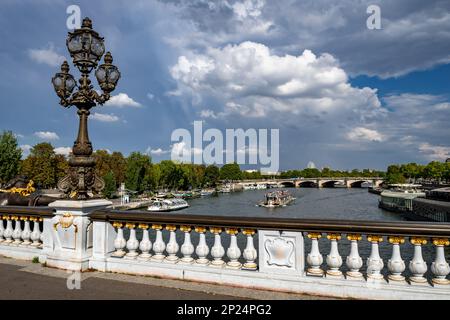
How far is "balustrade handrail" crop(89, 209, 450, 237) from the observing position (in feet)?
16.0

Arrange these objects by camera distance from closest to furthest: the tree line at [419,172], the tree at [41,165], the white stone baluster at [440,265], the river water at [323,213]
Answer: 1. the white stone baluster at [440,265]
2. the river water at [323,213]
3. the tree at [41,165]
4. the tree line at [419,172]

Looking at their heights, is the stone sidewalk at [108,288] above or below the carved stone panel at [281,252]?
below

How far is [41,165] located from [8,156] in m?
12.9

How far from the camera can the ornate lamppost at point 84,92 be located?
23.4 feet

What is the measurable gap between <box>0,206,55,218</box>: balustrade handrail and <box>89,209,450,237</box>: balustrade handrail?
1106 millimetres

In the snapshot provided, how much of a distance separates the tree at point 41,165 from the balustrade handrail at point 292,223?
7079 cm

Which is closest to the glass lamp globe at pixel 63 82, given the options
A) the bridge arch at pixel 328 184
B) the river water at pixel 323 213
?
the river water at pixel 323 213

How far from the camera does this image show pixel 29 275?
641 centimetres

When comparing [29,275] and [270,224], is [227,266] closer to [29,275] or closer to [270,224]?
[270,224]

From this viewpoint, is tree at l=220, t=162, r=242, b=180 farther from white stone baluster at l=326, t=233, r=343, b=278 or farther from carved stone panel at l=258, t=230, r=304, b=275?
white stone baluster at l=326, t=233, r=343, b=278

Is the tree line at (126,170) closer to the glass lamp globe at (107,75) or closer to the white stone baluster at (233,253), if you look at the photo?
the glass lamp globe at (107,75)
